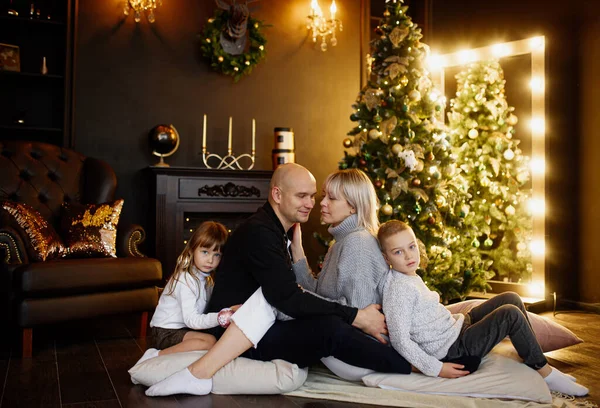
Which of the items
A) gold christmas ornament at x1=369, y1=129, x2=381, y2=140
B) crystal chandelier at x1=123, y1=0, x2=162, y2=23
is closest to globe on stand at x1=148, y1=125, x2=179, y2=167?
crystal chandelier at x1=123, y1=0, x2=162, y2=23

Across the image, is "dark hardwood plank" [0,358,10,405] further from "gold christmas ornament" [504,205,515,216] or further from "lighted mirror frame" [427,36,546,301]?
"gold christmas ornament" [504,205,515,216]

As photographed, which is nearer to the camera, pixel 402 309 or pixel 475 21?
pixel 402 309

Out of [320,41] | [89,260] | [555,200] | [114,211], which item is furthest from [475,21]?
[89,260]

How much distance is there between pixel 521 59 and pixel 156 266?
11.9ft

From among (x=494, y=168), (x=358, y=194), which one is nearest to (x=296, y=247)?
(x=358, y=194)

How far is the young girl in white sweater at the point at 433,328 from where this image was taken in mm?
2562

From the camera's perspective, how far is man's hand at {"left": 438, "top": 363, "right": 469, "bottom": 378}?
101 inches

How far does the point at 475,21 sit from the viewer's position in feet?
19.2

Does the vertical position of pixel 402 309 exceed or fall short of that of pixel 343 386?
it exceeds it

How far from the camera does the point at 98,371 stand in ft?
9.95

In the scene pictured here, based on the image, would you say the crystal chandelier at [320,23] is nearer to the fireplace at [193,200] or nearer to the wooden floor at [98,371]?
the fireplace at [193,200]

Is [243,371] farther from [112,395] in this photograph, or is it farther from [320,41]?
[320,41]

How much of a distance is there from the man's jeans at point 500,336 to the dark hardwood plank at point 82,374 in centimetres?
151

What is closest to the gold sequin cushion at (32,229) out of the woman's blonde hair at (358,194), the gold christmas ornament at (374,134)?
the woman's blonde hair at (358,194)
